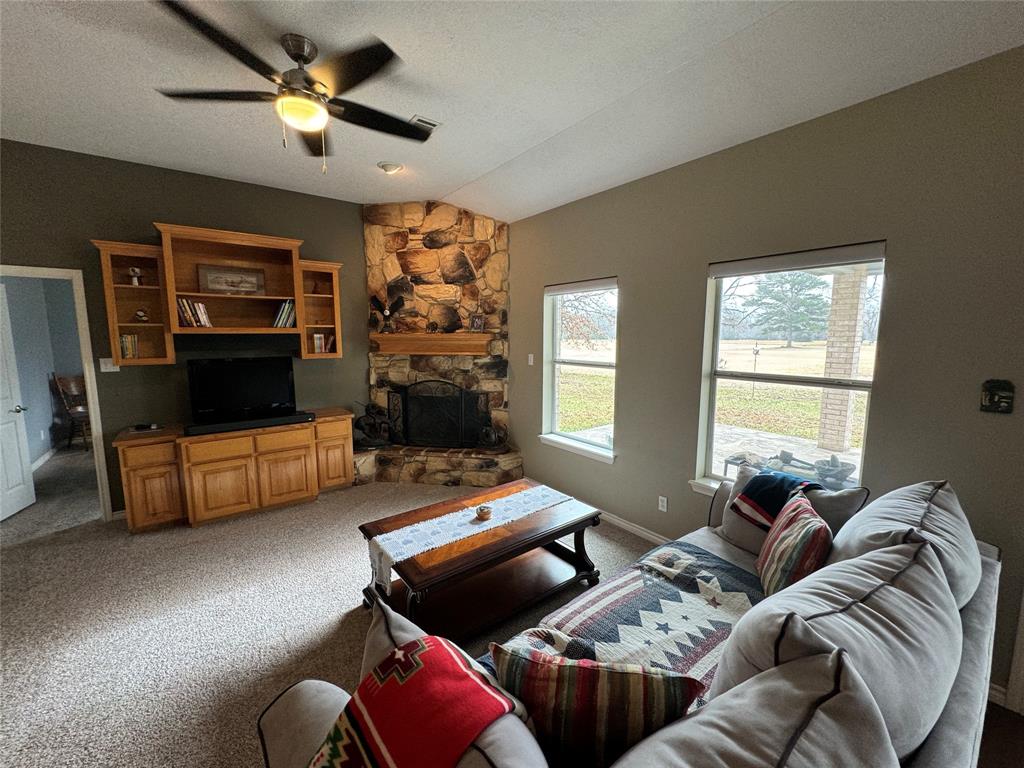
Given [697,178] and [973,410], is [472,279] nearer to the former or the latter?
[697,178]

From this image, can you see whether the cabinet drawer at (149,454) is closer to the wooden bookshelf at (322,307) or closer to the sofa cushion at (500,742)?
the wooden bookshelf at (322,307)

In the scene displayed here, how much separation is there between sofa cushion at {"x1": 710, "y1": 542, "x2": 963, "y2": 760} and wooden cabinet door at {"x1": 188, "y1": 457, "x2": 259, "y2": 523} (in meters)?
3.67

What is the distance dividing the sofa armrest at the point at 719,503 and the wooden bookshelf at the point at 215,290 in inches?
136

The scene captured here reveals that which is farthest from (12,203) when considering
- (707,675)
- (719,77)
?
(707,675)

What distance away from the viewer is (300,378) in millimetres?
4117

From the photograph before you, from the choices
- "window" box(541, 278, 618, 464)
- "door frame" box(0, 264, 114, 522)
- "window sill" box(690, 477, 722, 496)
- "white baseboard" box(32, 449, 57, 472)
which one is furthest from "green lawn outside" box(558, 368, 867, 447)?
"white baseboard" box(32, 449, 57, 472)

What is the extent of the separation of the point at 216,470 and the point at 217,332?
113cm

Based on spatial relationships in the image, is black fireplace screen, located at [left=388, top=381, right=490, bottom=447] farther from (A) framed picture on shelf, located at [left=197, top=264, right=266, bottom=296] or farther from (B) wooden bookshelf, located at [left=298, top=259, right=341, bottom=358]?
(A) framed picture on shelf, located at [left=197, top=264, right=266, bottom=296]

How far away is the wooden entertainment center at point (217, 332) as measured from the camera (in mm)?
3139

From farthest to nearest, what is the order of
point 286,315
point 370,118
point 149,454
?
1. point 286,315
2. point 149,454
3. point 370,118

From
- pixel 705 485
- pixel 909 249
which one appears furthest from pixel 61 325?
pixel 909 249

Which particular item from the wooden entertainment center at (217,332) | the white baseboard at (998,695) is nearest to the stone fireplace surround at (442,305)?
the wooden entertainment center at (217,332)

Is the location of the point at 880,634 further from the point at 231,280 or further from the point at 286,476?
the point at 231,280

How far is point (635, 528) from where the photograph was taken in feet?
10.5
